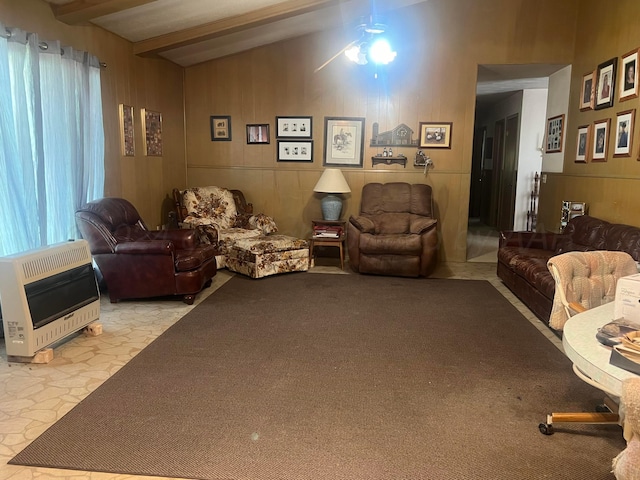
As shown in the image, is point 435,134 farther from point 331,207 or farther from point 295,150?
point 295,150

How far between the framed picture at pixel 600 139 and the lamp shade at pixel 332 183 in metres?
2.58

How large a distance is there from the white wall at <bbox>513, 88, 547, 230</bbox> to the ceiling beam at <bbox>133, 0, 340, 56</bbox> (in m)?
3.97

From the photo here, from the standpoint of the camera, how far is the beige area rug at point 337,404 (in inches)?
77.1

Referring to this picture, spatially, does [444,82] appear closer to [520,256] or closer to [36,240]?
[520,256]

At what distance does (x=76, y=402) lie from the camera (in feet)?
7.95

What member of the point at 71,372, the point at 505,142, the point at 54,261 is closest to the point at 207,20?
the point at 54,261

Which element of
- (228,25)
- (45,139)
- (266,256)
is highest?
(228,25)

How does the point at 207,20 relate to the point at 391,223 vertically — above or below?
above

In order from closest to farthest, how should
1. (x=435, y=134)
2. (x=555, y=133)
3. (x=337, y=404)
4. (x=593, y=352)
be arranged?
(x=593, y=352), (x=337, y=404), (x=555, y=133), (x=435, y=134)

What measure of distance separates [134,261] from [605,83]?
4655 mm

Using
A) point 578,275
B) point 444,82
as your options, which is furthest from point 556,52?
point 578,275

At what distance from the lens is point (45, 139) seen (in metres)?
3.61

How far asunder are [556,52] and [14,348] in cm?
594

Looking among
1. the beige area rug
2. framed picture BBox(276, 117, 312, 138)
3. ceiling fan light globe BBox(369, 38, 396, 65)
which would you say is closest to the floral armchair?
framed picture BBox(276, 117, 312, 138)
